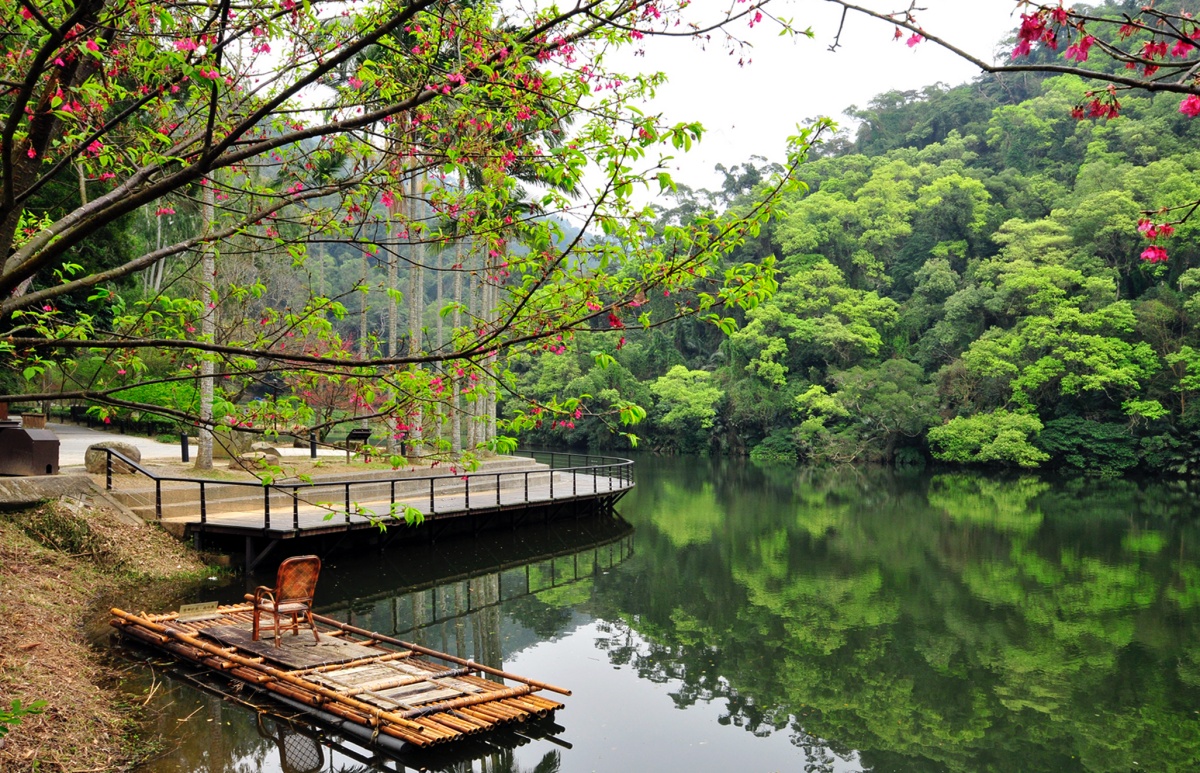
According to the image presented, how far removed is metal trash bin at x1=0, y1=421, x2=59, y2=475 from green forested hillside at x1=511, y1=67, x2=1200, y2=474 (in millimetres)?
15224

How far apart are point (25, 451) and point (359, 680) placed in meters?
7.75

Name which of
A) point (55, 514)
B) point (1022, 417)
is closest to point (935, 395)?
point (1022, 417)

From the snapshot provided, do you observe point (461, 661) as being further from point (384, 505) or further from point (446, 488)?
point (446, 488)

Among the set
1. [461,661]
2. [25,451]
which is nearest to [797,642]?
[461,661]

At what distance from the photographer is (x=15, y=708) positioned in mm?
2992

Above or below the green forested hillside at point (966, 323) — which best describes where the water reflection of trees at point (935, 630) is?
below

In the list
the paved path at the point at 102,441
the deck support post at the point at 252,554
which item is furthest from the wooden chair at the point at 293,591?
the paved path at the point at 102,441

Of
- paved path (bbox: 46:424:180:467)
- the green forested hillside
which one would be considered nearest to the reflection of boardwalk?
paved path (bbox: 46:424:180:467)

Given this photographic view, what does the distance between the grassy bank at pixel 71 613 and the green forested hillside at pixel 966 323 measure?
15.0 meters

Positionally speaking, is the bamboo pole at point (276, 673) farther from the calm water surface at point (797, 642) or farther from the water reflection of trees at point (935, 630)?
the water reflection of trees at point (935, 630)

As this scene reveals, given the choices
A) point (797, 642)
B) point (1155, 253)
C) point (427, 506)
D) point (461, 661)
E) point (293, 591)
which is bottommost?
point (797, 642)

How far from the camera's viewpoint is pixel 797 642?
36.2ft

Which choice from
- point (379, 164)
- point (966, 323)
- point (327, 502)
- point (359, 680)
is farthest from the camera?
point (966, 323)

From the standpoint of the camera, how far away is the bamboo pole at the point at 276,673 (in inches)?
259
